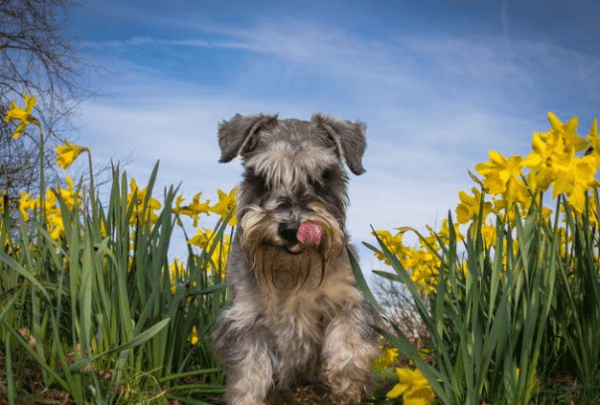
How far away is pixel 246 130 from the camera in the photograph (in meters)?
4.01

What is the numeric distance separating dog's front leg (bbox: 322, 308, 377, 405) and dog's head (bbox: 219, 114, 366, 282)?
45 cm

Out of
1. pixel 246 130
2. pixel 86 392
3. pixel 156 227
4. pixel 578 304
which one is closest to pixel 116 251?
pixel 156 227

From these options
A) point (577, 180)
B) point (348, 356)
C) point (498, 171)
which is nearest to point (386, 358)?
point (348, 356)

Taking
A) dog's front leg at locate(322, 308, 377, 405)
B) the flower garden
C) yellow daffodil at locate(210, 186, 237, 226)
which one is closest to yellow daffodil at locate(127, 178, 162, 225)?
the flower garden

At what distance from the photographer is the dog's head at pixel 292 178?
137 inches

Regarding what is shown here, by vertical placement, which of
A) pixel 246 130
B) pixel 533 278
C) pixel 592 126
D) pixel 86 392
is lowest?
pixel 86 392

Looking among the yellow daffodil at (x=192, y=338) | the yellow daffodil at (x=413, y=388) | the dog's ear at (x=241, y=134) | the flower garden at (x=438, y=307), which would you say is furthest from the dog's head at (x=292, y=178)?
the yellow daffodil at (x=192, y=338)

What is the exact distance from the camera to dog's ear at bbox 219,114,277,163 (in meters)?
3.96

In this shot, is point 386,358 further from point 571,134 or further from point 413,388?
point 571,134

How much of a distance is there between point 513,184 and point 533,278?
1.62 feet

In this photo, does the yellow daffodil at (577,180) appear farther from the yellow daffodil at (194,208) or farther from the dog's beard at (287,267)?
the yellow daffodil at (194,208)

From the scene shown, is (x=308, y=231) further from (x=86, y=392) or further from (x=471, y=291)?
(x=86, y=392)

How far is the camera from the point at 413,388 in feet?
9.66

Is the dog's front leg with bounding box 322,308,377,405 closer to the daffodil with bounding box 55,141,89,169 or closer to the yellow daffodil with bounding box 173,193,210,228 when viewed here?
the yellow daffodil with bounding box 173,193,210,228
